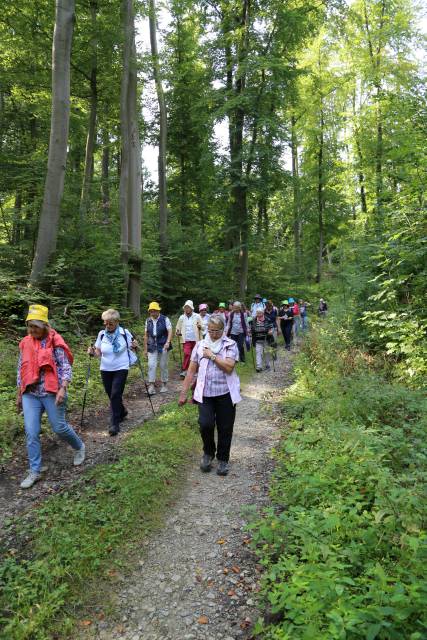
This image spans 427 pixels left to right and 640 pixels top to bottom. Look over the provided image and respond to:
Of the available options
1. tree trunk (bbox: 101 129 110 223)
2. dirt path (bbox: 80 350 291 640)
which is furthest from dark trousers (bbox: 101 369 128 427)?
tree trunk (bbox: 101 129 110 223)

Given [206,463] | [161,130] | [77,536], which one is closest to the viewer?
[77,536]

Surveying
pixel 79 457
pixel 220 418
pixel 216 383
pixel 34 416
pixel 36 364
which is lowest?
pixel 79 457

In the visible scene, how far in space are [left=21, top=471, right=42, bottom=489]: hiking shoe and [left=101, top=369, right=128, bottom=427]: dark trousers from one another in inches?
69.1

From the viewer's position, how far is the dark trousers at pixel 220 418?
208 inches

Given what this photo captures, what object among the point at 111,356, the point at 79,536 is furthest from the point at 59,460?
the point at 79,536

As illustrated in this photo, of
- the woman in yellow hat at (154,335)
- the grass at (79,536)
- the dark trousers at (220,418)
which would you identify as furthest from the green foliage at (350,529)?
the woman in yellow hat at (154,335)

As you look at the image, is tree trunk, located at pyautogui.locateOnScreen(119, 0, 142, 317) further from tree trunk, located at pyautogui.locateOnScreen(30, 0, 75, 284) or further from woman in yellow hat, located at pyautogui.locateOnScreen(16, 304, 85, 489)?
woman in yellow hat, located at pyautogui.locateOnScreen(16, 304, 85, 489)

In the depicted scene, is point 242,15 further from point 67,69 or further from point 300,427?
point 300,427

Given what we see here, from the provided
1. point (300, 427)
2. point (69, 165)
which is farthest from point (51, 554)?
point (69, 165)

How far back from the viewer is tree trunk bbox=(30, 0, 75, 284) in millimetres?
10352

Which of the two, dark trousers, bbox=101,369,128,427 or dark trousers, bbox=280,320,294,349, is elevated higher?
dark trousers, bbox=280,320,294,349

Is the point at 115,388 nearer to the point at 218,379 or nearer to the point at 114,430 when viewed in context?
the point at 114,430

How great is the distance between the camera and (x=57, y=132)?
1069 cm

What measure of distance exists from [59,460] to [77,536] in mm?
2018
